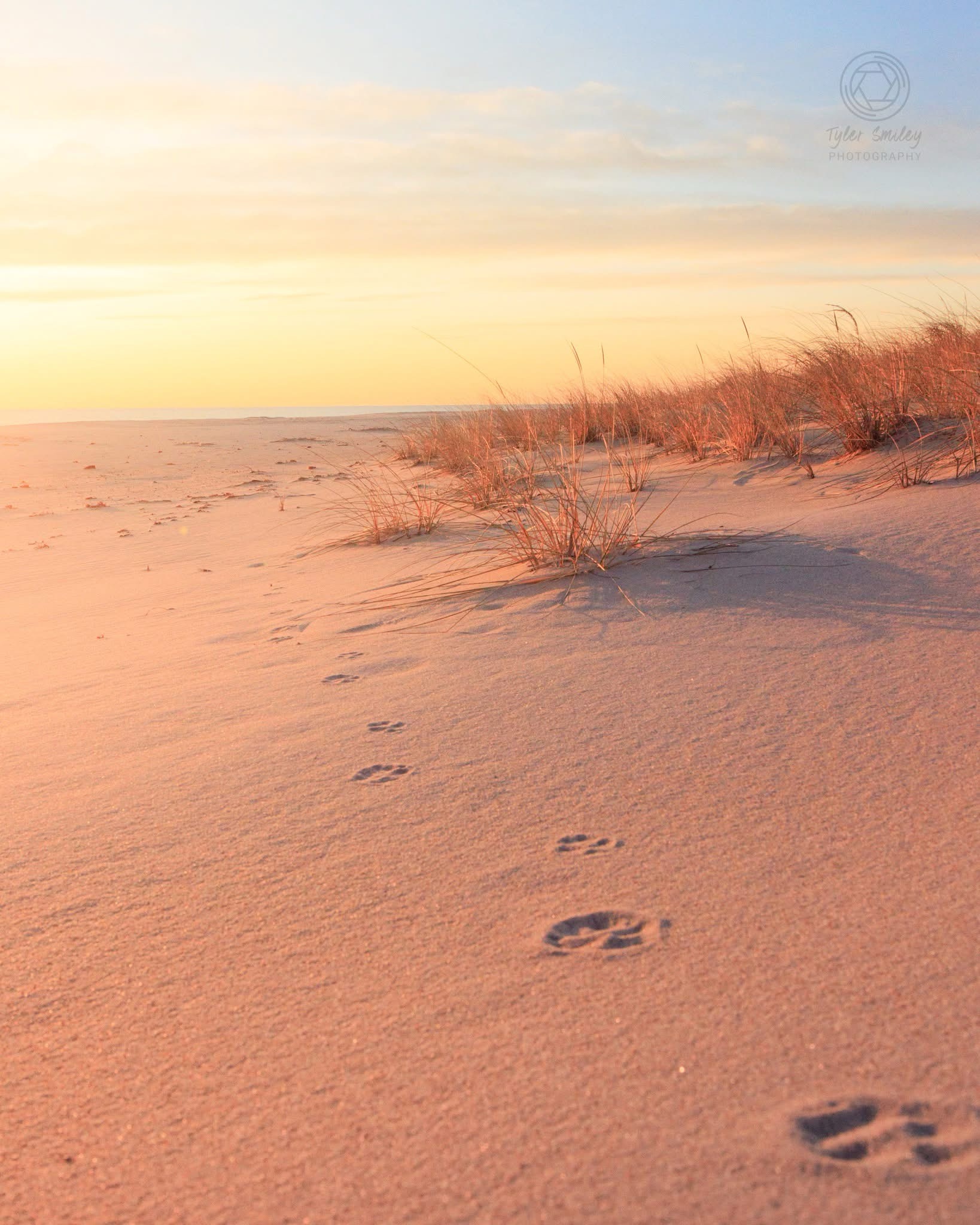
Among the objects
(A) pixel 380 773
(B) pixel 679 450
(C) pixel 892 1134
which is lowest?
(C) pixel 892 1134

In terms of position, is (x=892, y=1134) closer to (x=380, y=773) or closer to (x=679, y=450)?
(x=380, y=773)

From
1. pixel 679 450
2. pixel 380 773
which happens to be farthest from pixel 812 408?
pixel 380 773

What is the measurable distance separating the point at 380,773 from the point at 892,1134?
1030 mm

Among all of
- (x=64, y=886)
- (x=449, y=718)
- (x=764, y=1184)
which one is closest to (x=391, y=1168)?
(x=764, y=1184)

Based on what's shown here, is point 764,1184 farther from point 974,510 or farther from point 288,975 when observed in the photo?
point 974,510

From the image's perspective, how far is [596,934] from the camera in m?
1.21

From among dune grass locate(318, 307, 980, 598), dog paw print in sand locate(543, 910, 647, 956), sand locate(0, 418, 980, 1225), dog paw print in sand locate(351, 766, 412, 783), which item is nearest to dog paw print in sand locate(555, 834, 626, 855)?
sand locate(0, 418, 980, 1225)

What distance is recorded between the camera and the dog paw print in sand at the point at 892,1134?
2.73 feet

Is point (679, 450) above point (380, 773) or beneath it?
above

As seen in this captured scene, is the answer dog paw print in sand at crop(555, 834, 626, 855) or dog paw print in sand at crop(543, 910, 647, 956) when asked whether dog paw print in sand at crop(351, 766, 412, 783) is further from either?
dog paw print in sand at crop(543, 910, 647, 956)

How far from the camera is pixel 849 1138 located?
34.1 inches

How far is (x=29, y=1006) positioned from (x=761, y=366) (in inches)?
205

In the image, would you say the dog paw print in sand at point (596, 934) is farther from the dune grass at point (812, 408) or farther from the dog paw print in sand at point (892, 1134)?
the dune grass at point (812, 408)

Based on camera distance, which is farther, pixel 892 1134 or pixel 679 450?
pixel 679 450
